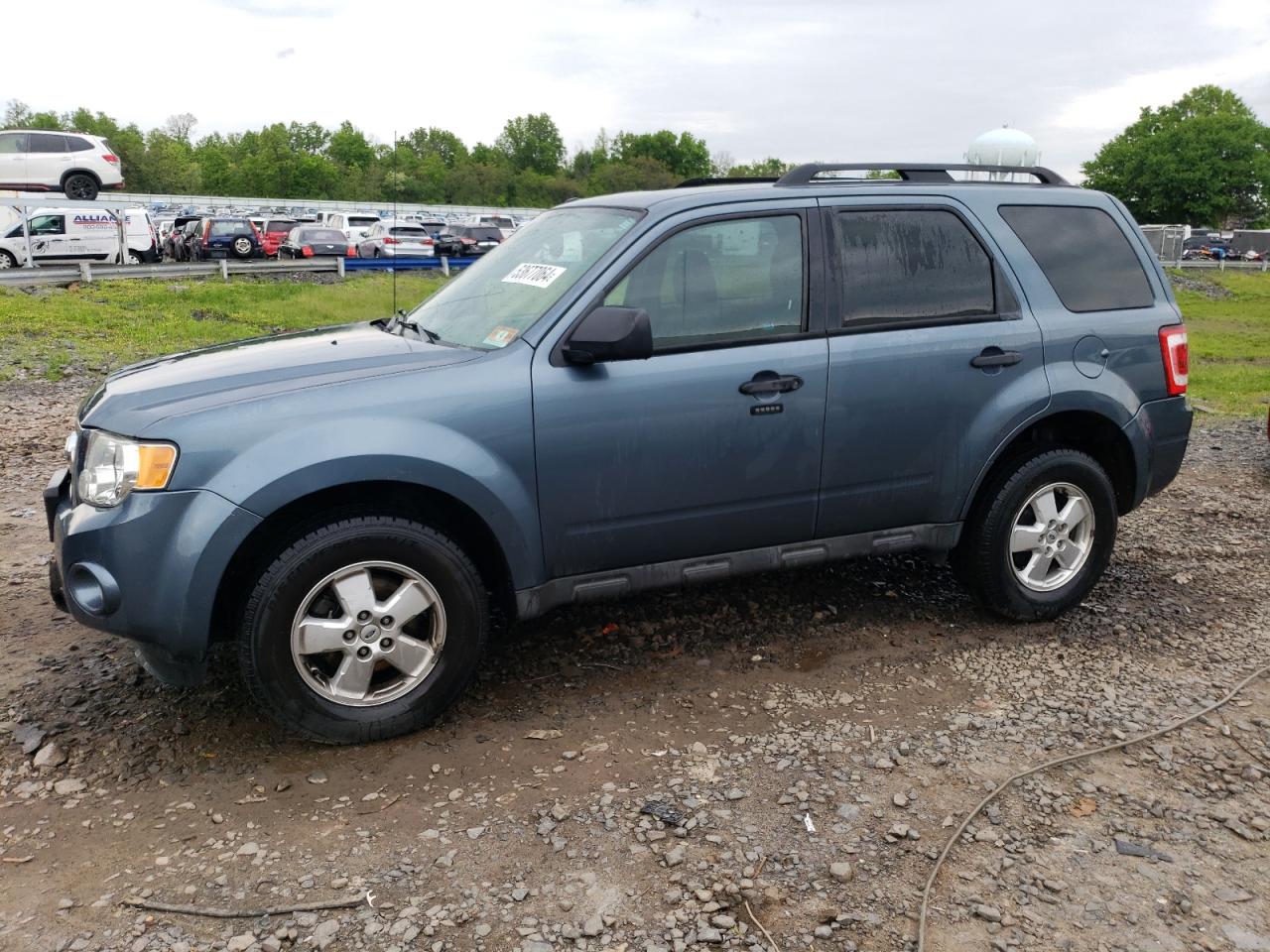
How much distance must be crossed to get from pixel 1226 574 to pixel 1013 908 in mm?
3520

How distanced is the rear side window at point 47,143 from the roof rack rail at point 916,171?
28033 millimetres

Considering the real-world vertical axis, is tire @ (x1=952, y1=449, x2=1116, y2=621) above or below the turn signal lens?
below

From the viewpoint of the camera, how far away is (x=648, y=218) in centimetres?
410

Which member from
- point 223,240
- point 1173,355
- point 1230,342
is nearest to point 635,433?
point 1173,355

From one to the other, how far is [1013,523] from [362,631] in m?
2.83

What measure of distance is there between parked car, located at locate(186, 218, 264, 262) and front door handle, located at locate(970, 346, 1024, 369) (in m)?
27.6

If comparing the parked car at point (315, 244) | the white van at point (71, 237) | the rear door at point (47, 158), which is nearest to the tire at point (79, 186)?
the rear door at point (47, 158)

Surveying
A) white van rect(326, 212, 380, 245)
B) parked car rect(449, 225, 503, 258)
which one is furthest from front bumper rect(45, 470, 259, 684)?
white van rect(326, 212, 380, 245)

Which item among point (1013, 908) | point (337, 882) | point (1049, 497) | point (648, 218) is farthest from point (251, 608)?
point (1049, 497)

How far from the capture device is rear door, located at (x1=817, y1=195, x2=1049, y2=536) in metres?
4.27

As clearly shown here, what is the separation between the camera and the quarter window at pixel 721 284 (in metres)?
4.02

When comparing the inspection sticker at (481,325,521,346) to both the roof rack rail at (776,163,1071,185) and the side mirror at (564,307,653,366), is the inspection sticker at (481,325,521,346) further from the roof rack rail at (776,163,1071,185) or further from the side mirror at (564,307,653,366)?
the roof rack rail at (776,163,1071,185)

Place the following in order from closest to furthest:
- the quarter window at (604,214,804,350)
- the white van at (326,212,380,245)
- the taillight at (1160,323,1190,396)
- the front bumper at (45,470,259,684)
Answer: the front bumper at (45,470,259,684), the quarter window at (604,214,804,350), the taillight at (1160,323,1190,396), the white van at (326,212,380,245)

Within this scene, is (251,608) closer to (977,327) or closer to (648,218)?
(648,218)
